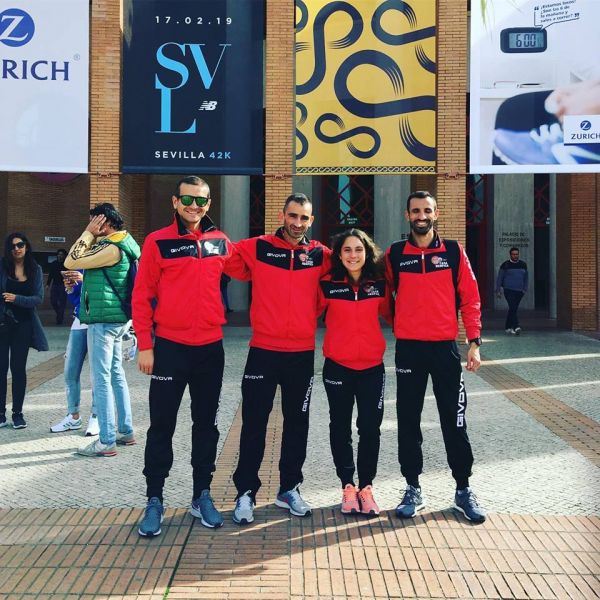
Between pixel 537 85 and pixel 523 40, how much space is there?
1013 millimetres

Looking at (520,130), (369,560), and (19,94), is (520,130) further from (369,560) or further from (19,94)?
(369,560)

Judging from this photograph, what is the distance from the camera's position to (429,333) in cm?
406

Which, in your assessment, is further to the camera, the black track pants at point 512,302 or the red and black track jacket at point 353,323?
the black track pants at point 512,302

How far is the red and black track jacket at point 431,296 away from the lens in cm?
407

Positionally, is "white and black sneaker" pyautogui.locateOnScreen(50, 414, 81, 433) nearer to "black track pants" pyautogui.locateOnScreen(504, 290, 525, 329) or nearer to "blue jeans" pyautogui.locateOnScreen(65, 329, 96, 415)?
"blue jeans" pyautogui.locateOnScreen(65, 329, 96, 415)

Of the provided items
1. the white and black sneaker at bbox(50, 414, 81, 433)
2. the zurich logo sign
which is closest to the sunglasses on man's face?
the white and black sneaker at bbox(50, 414, 81, 433)

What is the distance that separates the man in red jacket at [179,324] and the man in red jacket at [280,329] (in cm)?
22

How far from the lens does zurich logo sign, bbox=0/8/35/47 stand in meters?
13.6

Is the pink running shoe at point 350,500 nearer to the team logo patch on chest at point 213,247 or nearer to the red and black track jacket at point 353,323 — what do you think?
the red and black track jacket at point 353,323

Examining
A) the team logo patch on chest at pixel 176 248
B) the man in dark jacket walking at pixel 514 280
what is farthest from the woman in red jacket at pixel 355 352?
the man in dark jacket walking at pixel 514 280

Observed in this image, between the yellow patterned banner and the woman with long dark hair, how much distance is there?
341 inches

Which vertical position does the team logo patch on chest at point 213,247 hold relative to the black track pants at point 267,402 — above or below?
above

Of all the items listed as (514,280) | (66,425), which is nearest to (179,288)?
(66,425)

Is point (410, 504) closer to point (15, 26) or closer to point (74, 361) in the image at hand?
point (74, 361)
